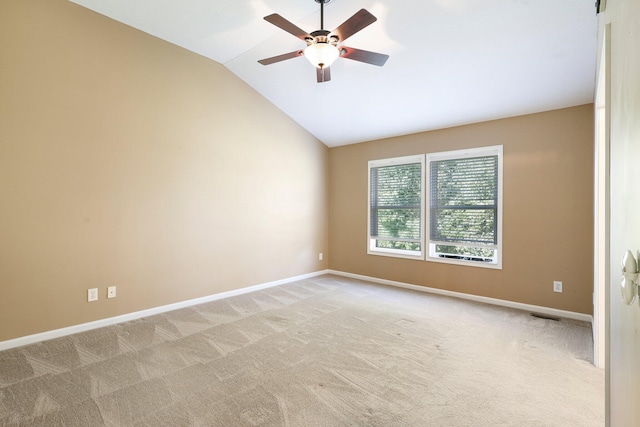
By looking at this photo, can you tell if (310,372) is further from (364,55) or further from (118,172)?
(118,172)

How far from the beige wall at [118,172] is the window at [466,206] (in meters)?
2.49

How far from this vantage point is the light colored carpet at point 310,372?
183 centimetres

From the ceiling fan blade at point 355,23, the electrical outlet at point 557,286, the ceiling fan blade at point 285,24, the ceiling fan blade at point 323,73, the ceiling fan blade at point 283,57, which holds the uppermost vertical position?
the ceiling fan blade at point 285,24

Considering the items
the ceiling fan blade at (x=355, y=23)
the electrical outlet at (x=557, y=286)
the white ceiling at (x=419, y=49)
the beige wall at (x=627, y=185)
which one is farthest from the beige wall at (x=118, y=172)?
the beige wall at (x=627, y=185)

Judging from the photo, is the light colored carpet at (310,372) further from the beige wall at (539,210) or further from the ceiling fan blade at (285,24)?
the ceiling fan blade at (285,24)

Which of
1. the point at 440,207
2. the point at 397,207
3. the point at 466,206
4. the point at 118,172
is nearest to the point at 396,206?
the point at 397,207

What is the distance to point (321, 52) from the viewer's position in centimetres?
237

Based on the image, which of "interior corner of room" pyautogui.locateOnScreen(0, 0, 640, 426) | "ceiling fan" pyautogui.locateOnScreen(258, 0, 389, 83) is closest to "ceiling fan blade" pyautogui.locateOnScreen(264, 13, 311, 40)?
"ceiling fan" pyautogui.locateOnScreen(258, 0, 389, 83)

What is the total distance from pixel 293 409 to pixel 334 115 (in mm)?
3921

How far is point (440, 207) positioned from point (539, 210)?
1.19m

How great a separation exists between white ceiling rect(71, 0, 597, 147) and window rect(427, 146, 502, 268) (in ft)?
1.79

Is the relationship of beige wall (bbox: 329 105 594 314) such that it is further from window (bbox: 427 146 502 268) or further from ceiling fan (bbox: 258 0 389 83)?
ceiling fan (bbox: 258 0 389 83)

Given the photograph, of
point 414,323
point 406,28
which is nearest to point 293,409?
point 414,323

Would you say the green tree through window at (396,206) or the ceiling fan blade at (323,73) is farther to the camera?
the green tree through window at (396,206)
